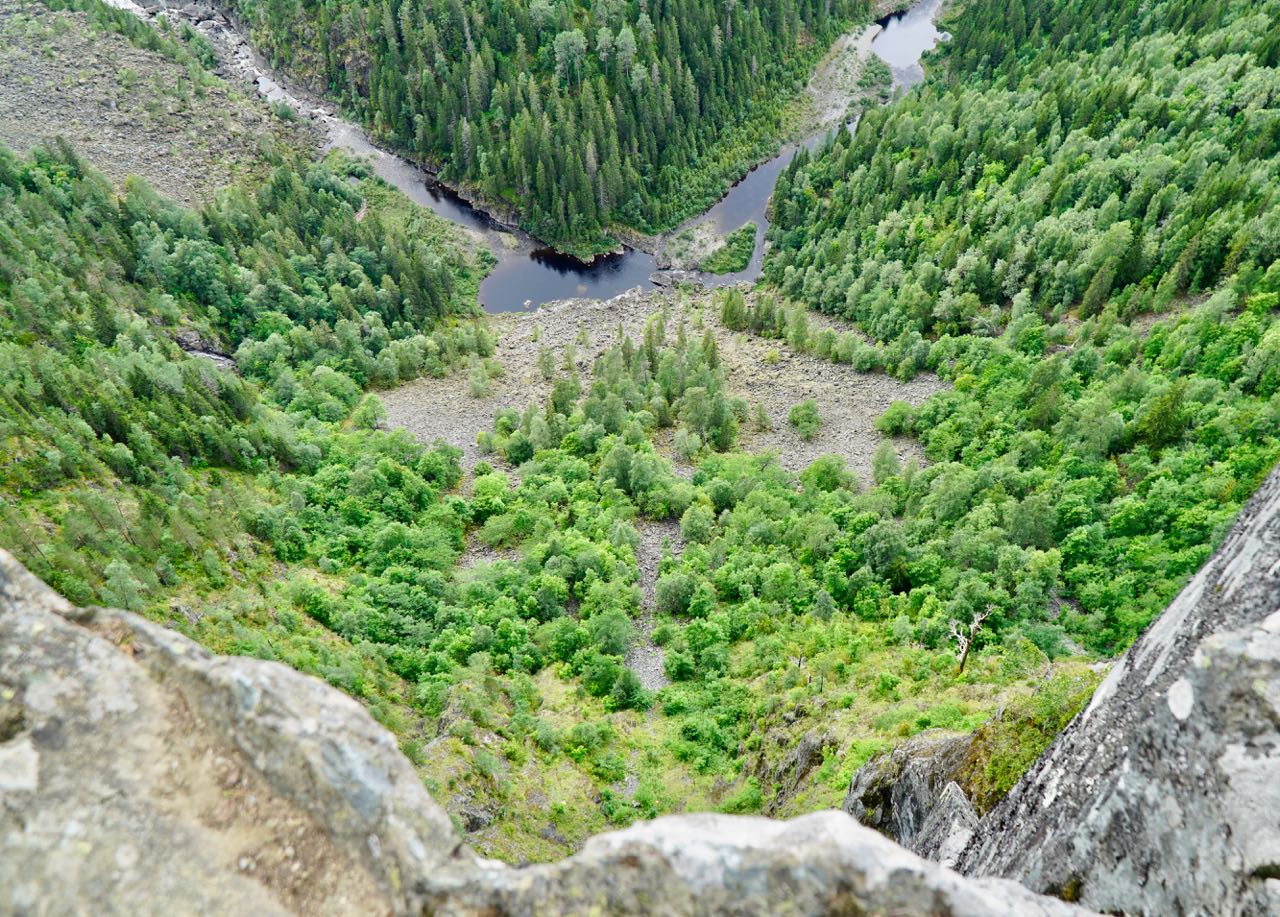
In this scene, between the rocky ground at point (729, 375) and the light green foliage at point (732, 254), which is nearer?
the rocky ground at point (729, 375)

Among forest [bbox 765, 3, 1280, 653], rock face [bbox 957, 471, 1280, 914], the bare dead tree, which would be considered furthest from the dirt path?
rock face [bbox 957, 471, 1280, 914]

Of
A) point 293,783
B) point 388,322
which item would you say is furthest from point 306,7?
point 293,783

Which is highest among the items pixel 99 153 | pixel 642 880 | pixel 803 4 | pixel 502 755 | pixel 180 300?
pixel 803 4

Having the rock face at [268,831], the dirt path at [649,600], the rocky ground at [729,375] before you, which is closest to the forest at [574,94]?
the rocky ground at [729,375]

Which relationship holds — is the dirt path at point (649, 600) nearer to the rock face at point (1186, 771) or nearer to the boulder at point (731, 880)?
the rock face at point (1186, 771)

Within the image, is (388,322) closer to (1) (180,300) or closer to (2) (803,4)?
(1) (180,300)

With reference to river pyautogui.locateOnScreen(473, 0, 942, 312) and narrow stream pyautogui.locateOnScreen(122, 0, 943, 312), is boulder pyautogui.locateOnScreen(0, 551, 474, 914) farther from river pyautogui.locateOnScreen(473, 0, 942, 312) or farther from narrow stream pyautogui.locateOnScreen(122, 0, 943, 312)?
river pyautogui.locateOnScreen(473, 0, 942, 312)

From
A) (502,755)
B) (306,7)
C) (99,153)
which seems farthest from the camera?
(306,7)
